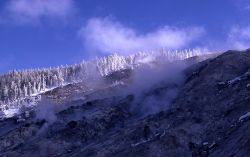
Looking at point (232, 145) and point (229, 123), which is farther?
point (229, 123)

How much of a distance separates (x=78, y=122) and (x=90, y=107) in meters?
25.4

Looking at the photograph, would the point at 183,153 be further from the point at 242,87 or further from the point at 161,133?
the point at 242,87

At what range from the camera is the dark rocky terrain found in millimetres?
72000

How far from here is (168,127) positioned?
84250mm

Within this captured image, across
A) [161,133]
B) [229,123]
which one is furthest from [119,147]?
[229,123]

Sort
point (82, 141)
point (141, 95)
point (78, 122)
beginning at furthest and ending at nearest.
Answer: point (141, 95)
point (78, 122)
point (82, 141)

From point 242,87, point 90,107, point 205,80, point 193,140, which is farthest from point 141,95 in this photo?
point 193,140

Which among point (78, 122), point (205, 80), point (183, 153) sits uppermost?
point (205, 80)

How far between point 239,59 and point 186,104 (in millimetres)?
25553

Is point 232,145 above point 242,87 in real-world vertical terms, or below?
below

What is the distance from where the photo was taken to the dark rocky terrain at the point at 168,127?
236ft

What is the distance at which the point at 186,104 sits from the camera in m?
94.4

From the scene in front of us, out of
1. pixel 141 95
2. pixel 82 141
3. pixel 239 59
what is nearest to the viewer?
pixel 82 141

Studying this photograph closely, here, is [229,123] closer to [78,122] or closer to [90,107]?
[78,122]
